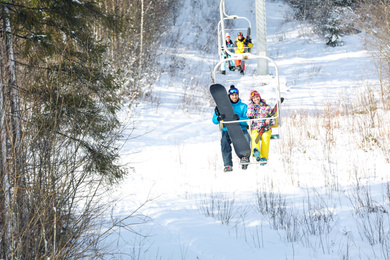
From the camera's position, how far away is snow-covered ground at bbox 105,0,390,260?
4.58m

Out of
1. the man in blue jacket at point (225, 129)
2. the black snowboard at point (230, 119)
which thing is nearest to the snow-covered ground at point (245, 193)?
the man in blue jacket at point (225, 129)

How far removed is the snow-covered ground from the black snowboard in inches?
21.5

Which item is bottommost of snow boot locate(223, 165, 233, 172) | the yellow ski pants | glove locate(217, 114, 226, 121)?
snow boot locate(223, 165, 233, 172)

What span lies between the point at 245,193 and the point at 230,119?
79.7 inches

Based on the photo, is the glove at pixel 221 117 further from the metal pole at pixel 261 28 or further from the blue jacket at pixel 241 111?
the metal pole at pixel 261 28

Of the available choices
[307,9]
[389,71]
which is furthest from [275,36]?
[389,71]

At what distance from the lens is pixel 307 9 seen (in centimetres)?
2391

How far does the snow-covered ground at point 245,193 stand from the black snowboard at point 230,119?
55 cm

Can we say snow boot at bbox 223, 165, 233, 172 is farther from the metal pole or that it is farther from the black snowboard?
the metal pole

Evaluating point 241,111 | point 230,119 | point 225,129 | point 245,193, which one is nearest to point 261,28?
point 241,111

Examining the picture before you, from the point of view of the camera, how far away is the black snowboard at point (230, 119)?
4.79 meters

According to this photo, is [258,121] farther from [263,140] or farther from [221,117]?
[221,117]

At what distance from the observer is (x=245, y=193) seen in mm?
6406

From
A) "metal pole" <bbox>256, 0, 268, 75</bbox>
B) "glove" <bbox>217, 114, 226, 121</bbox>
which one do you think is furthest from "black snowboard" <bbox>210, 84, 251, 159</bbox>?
"metal pole" <bbox>256, 0, 268, 75</bbox>
